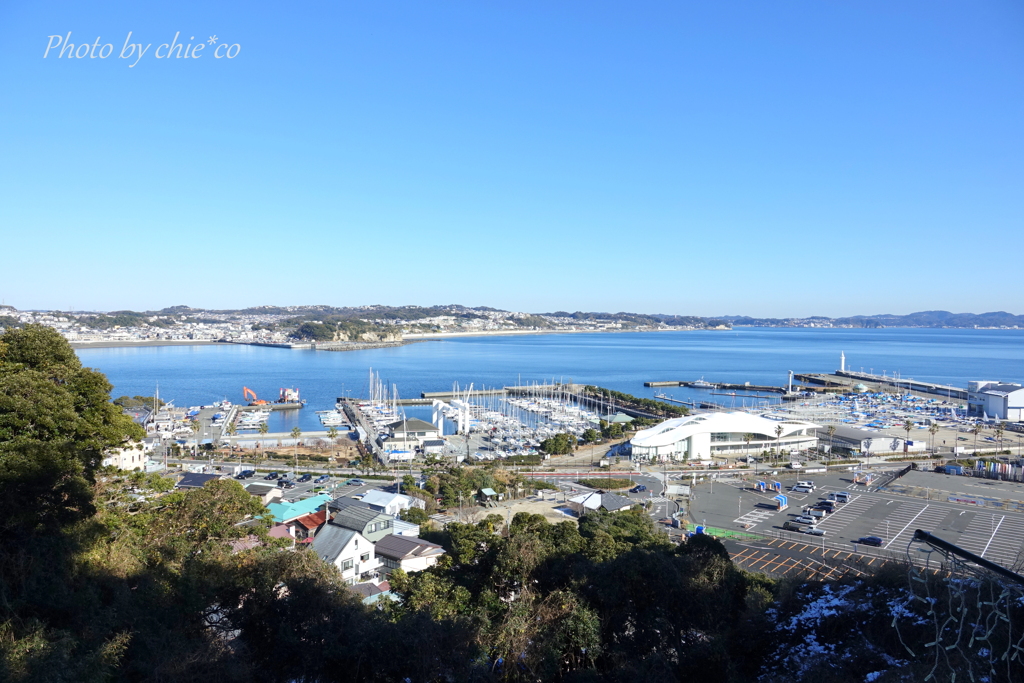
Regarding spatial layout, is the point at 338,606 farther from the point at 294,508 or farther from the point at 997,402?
the point at 997,402

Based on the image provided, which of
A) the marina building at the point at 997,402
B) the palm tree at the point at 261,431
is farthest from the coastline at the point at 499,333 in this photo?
the marina building at the point at 997,402

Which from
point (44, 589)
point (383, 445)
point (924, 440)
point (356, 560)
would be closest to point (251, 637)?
Result: point (44, 589)

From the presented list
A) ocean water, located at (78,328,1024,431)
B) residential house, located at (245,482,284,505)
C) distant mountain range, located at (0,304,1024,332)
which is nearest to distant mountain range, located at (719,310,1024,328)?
distant mountain range, located at (0,304,1024,332)

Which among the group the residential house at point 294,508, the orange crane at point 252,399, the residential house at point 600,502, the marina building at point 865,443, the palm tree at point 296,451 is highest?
the residential house at point 294,508

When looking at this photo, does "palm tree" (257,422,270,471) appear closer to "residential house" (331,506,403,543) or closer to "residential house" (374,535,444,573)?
"residential house" (331,506,403,543)

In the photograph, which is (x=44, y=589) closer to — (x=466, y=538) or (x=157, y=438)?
(x=466, y=538)

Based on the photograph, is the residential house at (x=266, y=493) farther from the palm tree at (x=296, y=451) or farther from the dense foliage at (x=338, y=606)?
the dense foliage at (x=338, y=606)
